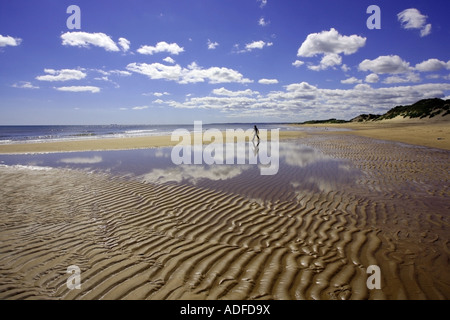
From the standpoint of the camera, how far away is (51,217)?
6363 mm

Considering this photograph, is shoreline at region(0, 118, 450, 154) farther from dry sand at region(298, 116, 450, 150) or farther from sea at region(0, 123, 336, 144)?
sea at region(0, 123, 336, 144)

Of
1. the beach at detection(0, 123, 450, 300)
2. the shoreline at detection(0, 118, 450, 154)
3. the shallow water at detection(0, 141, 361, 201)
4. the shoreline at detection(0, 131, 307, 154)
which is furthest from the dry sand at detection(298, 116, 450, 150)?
the shoreline at detection(0, 131, 307, 154)

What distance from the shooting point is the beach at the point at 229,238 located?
11.8 ft

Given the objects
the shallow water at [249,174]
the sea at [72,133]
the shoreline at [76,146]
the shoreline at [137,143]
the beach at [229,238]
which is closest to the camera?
the beach at [229,238]

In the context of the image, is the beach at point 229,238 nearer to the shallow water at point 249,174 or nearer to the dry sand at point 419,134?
the shallow water at point 249,174

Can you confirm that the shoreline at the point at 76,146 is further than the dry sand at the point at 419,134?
Yes

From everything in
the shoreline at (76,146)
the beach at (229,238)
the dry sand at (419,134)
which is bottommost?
the beach at (229,238)

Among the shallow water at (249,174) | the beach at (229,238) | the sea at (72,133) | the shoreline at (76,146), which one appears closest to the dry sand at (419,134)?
the shallow water at (249,174)

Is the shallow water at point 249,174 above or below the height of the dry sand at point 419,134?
below

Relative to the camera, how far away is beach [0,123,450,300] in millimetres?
3596

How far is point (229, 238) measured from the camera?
5082mm

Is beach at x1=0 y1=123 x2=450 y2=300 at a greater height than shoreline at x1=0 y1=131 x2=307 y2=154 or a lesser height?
lesser
